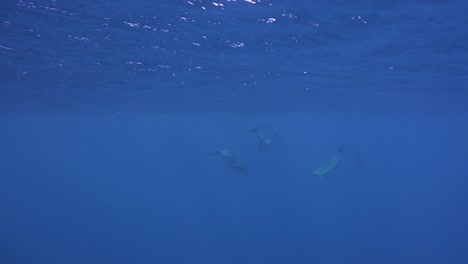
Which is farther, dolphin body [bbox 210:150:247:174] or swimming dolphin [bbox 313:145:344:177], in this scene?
dolphin body [bbox 210:150:247:174]

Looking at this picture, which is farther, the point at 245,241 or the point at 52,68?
the point at 245,241

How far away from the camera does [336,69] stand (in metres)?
19.1

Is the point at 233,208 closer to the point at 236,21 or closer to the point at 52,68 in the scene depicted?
the point at 52,68

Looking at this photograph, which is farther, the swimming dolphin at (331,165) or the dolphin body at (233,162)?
the dolphin body at (233,162)

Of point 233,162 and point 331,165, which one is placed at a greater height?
point 331,165

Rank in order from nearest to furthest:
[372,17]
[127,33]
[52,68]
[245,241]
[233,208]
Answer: [372,17] < [127,33] < [52,68] < [245,241] < [233,208]

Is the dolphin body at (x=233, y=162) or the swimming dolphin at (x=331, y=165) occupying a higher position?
the swimming dolphin at (x=331, y=165)

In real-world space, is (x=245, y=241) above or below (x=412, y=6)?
below

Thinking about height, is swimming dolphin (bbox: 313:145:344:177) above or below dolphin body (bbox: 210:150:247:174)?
above

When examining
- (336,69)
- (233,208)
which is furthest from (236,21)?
(233,208)

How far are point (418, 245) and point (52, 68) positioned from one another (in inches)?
1525

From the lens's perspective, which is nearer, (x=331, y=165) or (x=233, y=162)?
(x=331, y=165)

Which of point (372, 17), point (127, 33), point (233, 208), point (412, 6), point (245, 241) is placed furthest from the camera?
point (233, 208)

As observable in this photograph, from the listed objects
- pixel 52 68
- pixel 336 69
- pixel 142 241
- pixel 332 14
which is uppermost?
pixel 332 14
